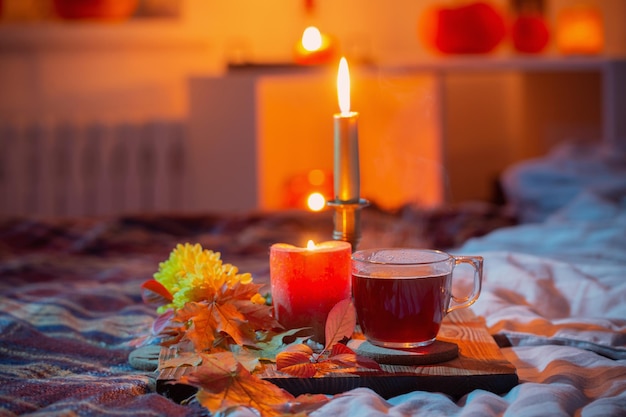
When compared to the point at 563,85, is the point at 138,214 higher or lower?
lower

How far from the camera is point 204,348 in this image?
67 centimetres

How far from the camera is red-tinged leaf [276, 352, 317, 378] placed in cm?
62

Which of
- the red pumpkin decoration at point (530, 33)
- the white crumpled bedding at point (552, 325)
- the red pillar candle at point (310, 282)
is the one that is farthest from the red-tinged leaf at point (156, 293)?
the red pumpkin decoration at point (530, 33)

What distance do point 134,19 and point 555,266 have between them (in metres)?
2.14

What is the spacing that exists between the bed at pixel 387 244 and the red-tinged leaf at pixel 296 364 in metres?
0.04

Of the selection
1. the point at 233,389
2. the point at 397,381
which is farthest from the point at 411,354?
the point at 233,389

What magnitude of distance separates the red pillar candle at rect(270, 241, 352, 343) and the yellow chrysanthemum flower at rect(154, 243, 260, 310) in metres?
0.03

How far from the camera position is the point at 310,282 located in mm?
699

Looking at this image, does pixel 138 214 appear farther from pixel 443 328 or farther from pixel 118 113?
pixel 118 113

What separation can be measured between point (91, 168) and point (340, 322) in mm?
2137

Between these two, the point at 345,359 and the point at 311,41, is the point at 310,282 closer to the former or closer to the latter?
the point at 345,359

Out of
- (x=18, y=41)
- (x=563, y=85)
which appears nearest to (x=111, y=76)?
(x=18, y=41)

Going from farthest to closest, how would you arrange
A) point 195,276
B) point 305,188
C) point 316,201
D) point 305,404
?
1. point 305,188
2. point 316,201
3. point 195,276
4. point 305,404

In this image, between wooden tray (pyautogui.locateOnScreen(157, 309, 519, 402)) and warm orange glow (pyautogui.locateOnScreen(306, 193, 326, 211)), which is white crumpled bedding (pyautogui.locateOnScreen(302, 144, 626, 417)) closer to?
wooden tray (pyautogui.locateOnScreen(157, 309, 519, 402))
